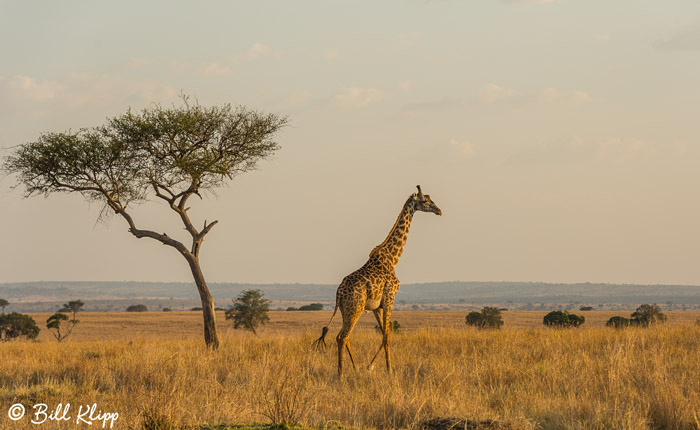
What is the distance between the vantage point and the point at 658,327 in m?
19.8

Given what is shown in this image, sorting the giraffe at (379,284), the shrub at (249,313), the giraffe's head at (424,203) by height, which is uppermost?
the giraffe's head at (424,203)

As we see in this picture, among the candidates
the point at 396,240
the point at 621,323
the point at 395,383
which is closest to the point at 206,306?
the point at 396,240

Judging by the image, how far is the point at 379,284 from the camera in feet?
46.0

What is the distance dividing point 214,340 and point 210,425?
12056 mm

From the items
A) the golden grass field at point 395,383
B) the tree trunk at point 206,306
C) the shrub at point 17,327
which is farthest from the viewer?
the shrub at point 17,327

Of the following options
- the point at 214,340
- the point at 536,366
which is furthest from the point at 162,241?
the point at 536,366

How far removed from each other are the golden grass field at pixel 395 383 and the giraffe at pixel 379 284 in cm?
76

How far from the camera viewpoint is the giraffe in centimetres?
1353

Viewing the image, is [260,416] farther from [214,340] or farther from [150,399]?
[214,340]

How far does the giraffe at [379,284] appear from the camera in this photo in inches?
533

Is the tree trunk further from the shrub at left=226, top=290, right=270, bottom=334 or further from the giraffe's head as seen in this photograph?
the shrub at left=226, top=290, right=270, bottom=334

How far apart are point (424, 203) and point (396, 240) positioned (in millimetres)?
972

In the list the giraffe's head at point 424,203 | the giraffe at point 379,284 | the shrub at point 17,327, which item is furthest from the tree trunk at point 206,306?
the shrub at point 17,327

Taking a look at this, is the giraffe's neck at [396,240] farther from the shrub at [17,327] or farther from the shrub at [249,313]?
the shrub at [17,327]
